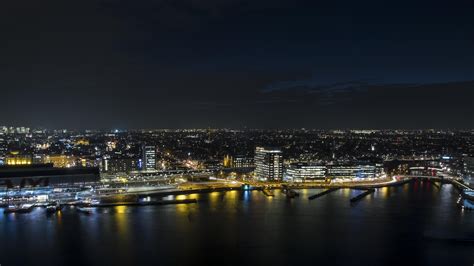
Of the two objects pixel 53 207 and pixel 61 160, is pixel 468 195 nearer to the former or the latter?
pixel 53 207

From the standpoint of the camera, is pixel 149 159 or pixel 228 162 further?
pixel 228 162

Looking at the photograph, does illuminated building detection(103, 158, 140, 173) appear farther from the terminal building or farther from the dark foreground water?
the dark foreground water

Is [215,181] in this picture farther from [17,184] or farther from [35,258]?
[35,258]

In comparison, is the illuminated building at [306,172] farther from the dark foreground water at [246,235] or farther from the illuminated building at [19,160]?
the illuminated building at [19,160]

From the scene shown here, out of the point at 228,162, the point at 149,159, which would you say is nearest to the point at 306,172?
the point at 228,162

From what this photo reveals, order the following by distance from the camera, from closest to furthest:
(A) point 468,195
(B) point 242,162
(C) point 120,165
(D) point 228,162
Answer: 1. (A) point 468,195
2. (C) point 120,165
3. (B) point 242,162
4. (D) point 228,162

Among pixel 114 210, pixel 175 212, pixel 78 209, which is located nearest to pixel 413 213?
pixel 175 212

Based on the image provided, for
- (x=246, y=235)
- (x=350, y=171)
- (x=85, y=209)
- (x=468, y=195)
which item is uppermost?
(x=350, y=171)

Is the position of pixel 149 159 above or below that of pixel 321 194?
above
